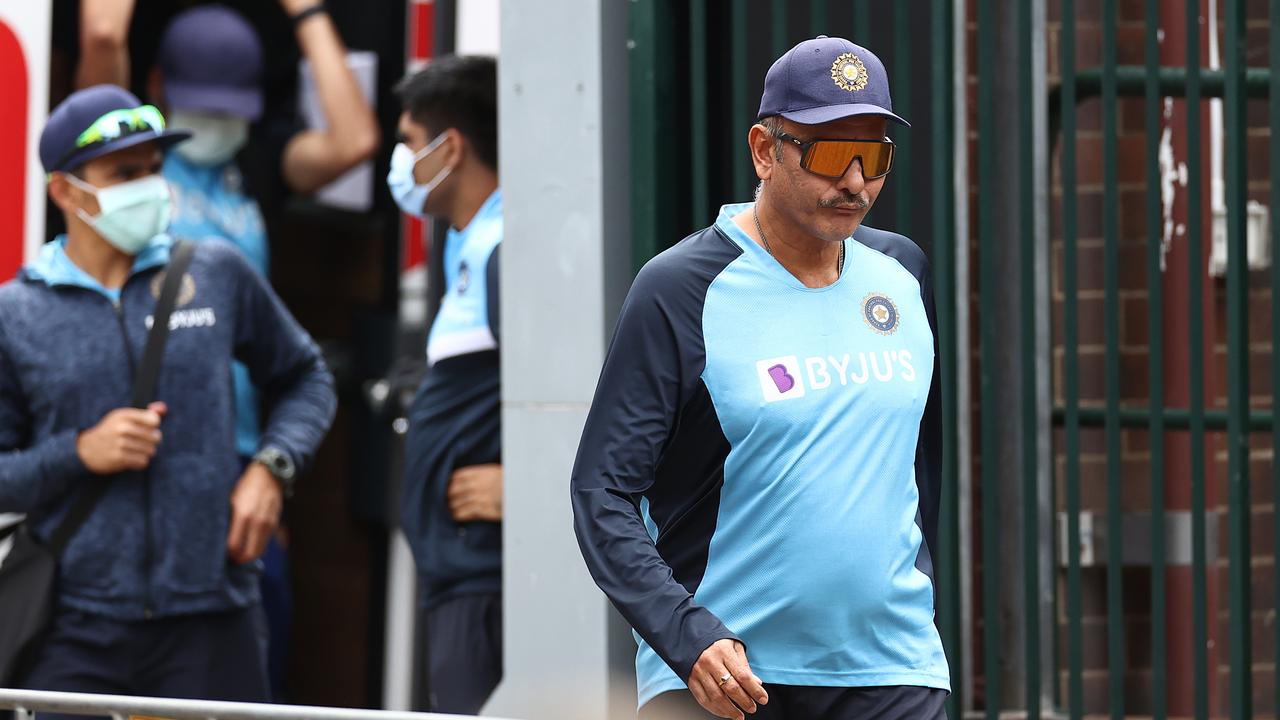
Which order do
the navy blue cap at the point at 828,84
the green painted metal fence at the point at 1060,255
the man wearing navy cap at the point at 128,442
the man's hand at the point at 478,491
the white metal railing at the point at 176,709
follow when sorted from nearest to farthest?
the white metal railing at the point at 176,709 < the navy blue cap at the point at 828,84 < the green painted metal fence at the point at 1060,255 < the man wearing navy cap at the point at 128,442 < the man's hand at the point at 478,491

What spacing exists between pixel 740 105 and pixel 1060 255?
1.55 metres

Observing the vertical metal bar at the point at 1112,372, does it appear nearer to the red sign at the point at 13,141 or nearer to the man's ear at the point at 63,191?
the man's ear at the point at 63,191

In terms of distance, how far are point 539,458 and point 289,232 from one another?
312cm

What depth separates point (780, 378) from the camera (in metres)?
3.35

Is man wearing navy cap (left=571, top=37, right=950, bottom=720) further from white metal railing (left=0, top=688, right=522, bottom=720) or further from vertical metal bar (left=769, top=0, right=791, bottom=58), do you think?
vertical metal bar (left=769, top=0, right=791, bottom=58)

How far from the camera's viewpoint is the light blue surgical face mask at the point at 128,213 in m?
4.91

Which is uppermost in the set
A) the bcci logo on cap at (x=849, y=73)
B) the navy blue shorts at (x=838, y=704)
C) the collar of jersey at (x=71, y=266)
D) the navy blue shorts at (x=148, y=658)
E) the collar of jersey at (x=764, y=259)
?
the bcci logo on cap at (x=849, y=73)

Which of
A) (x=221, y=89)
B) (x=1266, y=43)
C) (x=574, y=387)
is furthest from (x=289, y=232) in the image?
(x=1266, y=43)

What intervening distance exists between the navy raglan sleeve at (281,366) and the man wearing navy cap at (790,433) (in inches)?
75.8

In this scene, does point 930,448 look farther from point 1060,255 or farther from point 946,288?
point 1060,255

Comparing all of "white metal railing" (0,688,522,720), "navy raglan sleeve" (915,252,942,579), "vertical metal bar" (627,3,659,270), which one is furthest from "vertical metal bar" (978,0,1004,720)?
"white metal railing" (0,688,522,720)

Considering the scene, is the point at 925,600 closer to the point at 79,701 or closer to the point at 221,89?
the point at 79,701

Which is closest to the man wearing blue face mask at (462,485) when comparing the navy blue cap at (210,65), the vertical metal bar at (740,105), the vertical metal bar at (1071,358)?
the vertical metal bar at (740,105)

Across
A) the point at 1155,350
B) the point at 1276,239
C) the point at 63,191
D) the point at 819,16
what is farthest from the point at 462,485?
the point at 1276,239
